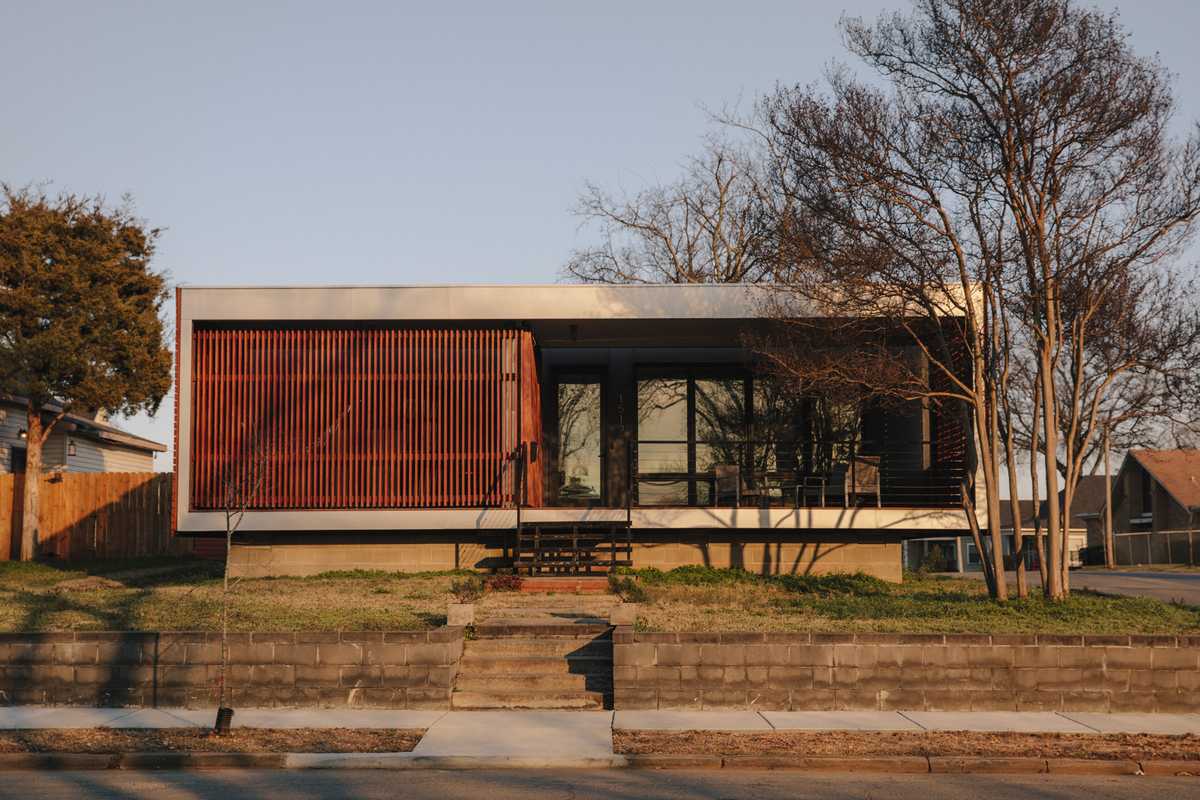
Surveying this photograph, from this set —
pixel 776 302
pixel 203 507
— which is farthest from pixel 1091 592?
pixel 203 507

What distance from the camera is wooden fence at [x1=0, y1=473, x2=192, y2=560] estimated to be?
89.6 ft

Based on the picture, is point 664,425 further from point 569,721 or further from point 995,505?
point 569,721

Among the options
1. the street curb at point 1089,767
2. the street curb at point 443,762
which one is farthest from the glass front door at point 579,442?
the street curb at point 1089,767

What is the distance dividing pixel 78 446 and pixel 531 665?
2481 centimetres

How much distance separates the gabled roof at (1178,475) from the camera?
52.6m

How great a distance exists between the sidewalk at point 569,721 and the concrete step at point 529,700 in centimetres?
21

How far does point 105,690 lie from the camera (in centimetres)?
1262

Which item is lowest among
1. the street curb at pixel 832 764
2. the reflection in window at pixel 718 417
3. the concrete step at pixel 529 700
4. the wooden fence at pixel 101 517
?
the street curb at pixel 832 764

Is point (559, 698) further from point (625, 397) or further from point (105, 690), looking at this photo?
point (625, 397)

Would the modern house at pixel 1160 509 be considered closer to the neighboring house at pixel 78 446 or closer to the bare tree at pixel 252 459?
the neighboring house at pixel 78 446

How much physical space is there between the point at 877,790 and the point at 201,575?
14.1m

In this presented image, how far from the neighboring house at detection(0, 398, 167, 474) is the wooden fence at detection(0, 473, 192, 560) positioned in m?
2.70

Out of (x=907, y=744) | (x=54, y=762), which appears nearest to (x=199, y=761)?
(x=54, y=762)

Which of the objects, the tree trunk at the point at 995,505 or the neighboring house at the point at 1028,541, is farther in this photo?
the neighboring house at the point at 1028,541
